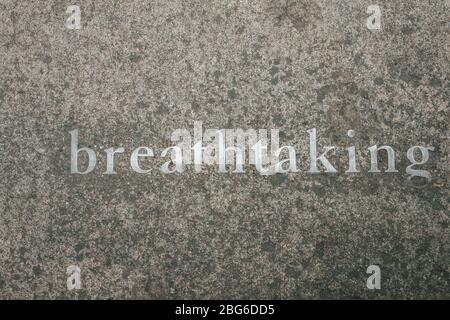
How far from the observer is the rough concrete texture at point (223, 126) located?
83.3 inches

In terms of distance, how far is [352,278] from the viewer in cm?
211

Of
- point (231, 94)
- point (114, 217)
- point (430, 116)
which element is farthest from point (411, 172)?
point (114, 217)

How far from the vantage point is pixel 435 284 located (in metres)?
2.10

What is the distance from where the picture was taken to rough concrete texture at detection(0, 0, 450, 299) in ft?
6.94

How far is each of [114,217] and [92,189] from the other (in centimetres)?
18

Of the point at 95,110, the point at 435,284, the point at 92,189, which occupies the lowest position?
the point at 435,284

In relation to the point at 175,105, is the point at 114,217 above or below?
below

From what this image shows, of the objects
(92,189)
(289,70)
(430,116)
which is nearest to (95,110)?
(92,189)

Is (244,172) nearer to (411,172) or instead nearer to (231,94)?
(231,94)

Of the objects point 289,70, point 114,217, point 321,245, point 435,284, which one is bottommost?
point 435,284

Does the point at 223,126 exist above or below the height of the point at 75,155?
above

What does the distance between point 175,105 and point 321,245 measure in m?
1.02

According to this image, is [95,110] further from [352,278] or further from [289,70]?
[352,278]

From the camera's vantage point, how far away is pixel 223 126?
216 cm
